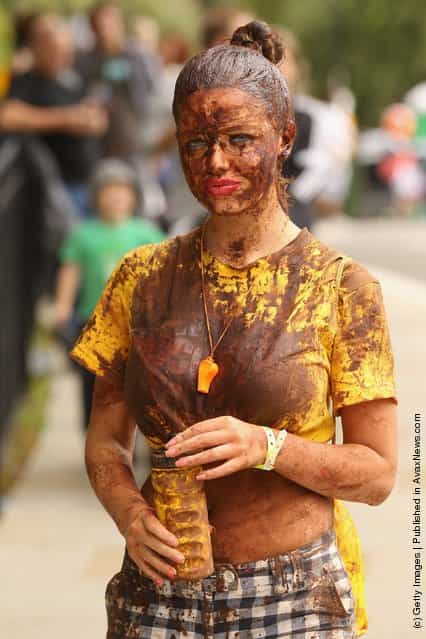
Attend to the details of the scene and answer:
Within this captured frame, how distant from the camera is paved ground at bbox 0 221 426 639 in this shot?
3.62 metres

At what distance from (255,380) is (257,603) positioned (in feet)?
1.27

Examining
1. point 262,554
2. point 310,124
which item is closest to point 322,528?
point 262,554

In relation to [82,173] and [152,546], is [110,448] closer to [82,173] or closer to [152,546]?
[152,546]

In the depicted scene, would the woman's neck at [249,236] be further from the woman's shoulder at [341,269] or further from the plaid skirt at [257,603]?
the plaid skirt at [257,603]

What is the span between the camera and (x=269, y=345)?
109 inches

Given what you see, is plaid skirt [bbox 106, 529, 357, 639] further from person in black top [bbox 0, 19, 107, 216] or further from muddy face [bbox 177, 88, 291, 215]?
person in black top [bbox 0, 19, 107, 216]

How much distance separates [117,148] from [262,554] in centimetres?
795

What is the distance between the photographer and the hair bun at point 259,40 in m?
2.88

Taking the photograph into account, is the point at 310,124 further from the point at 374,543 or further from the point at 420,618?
the point at 420,618

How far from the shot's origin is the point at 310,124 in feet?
22.9

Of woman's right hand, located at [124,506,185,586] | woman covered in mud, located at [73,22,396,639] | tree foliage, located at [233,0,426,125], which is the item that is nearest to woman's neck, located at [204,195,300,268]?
woman covered in mud, located at [73,22,396,639]

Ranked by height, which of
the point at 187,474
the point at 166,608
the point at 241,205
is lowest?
the point at 166,608

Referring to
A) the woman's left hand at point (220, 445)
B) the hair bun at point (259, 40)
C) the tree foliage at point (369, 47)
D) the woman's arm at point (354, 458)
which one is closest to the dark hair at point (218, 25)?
the hair bun at point (259, 40)

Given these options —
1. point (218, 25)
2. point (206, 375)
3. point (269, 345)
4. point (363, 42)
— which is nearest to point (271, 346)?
point (269, 345)
